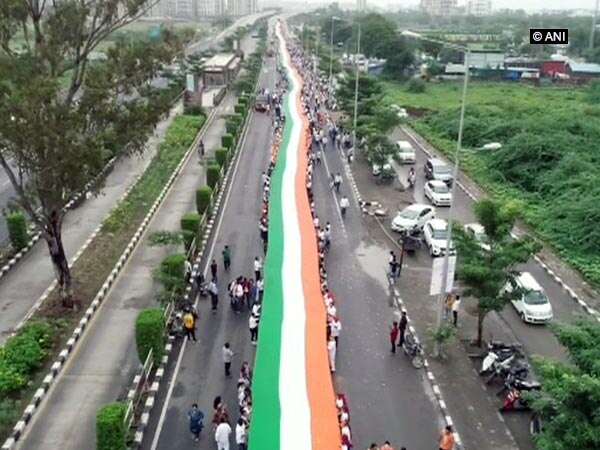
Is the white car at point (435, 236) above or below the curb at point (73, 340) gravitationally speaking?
above

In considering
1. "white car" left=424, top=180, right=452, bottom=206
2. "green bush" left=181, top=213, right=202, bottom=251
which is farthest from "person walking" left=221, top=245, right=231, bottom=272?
"white car" left=424, top=180, right=452, bottom=206

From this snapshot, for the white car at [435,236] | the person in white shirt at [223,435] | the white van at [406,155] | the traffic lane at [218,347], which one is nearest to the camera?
the person in white shirt at [223,435]

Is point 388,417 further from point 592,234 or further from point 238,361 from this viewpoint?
point 592,234

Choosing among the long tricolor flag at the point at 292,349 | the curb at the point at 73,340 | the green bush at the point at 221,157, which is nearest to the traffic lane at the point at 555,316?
the long tricolor flag at the point at 292,349

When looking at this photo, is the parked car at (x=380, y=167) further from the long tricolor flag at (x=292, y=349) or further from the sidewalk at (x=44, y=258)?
the sidewalk at (x=44, y=258)

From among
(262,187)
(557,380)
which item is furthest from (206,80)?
(557,380)

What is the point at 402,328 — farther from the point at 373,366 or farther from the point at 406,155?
the point at 406,155

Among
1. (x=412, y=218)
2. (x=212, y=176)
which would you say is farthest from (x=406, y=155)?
(x=212, y=176)

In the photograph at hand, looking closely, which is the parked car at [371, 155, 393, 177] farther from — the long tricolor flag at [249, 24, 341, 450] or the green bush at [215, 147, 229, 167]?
the long tricolor flag at [249, 24, 341, 450]
